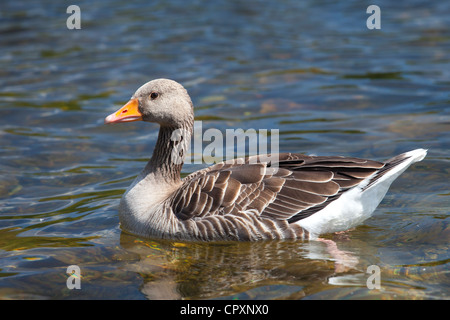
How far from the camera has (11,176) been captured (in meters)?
10.1

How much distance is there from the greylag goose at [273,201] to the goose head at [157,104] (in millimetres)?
182

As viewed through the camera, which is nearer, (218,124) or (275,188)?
(275,188)

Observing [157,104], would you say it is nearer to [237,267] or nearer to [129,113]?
[129,113]

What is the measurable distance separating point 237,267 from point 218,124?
5.58 metres

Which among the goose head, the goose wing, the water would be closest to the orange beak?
the goose head

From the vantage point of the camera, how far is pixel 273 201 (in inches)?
299

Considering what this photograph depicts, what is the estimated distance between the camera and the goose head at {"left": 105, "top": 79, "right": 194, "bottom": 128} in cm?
805

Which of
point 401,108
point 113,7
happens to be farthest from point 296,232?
point 113,7

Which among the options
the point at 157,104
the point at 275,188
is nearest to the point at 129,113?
the point at 157,104

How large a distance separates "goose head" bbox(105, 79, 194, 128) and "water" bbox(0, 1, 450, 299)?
5.21ft

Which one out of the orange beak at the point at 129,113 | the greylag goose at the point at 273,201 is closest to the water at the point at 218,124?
the greylag goose at the point at 273,201

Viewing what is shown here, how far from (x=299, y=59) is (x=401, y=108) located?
3948 millimetres

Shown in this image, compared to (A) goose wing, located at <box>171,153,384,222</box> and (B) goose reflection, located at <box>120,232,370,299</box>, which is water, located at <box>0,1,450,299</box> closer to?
(B) goose reflection, located at <box>120,232,370,299</box>

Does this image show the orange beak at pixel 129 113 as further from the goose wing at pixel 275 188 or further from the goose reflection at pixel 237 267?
the goose reflection at pixel 237 267
